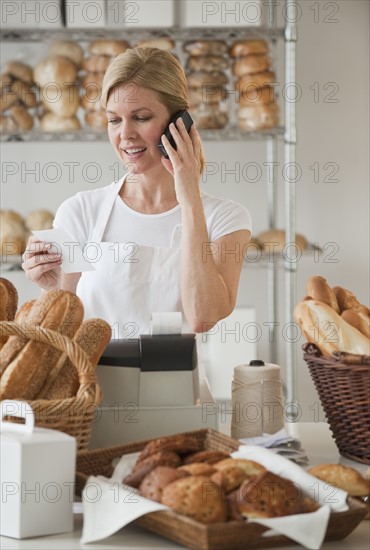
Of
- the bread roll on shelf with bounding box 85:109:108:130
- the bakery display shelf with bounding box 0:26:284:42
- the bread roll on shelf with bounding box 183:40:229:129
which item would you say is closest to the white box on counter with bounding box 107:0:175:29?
the bakery display shelf with bounding box 0:26:284:42

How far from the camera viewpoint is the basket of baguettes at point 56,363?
1.30 metres

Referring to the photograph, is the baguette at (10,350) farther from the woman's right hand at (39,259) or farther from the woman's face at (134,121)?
the woman's face at (134,121)

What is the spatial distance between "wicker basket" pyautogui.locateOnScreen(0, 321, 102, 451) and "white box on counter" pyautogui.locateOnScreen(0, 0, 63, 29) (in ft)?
8.45

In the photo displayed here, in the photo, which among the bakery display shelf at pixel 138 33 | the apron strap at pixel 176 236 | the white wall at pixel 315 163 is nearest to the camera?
the apron strap at pixel 176 236

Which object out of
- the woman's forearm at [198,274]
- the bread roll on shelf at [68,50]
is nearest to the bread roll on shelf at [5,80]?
the bread roll on shelf at [68,50]

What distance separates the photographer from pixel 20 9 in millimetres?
3670


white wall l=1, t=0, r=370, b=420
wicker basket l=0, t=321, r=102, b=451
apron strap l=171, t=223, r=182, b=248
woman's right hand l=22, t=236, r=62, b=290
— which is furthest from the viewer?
white wall l=1, t=0, r=370, b=420

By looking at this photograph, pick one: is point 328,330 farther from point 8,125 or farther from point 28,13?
point 28,13

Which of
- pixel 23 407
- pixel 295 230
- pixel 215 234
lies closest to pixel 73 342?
pixel 23 407

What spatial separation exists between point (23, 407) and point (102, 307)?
107 centimetres

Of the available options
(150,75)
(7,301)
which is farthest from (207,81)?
(7,301)

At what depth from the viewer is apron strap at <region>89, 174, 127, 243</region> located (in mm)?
→ 2398

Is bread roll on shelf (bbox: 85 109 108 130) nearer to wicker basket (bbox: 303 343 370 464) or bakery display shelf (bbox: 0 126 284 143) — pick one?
bakery display shelf (bbox: 0 126 284 143)

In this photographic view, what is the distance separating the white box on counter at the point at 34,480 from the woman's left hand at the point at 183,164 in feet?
3.66
